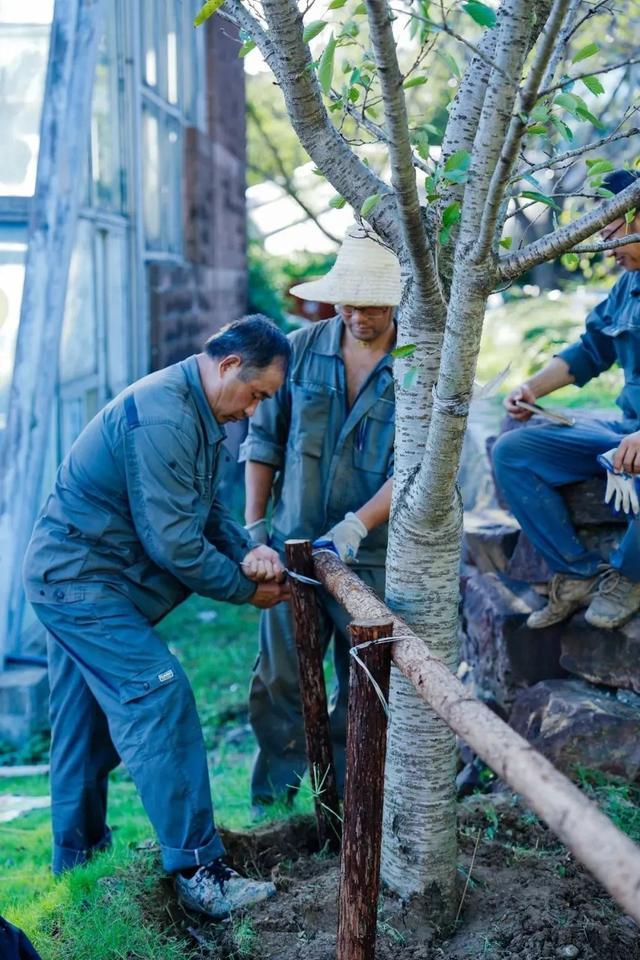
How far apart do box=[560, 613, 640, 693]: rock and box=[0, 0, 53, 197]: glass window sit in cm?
383

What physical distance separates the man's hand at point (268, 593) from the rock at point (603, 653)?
135 cm

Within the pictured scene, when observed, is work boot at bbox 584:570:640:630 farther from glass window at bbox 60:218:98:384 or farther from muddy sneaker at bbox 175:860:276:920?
glass window at bbox 60:218:98:384

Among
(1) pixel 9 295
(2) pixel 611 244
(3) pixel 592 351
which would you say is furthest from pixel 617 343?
(1) pixel 9 295

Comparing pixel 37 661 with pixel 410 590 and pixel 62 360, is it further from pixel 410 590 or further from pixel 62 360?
pixel 410 590

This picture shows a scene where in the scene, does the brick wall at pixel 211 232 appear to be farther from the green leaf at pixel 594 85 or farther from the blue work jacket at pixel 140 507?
the green leaf at pixel 594 85

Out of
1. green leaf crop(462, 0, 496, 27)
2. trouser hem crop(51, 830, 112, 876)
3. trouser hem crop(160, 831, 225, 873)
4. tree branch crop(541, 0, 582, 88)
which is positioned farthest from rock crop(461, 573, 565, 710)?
green leaf crop(462, 0, 496, 27)

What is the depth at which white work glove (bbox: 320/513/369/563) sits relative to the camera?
152 inches

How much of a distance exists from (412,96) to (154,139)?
8.56 metres

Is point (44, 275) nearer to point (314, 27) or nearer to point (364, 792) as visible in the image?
point (314, 27)

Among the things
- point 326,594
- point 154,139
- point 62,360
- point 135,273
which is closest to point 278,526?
point 326,594

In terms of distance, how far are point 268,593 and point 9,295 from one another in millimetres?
2931

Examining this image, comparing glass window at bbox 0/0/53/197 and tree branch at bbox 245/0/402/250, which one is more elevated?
glass window at bbox 0/0/53/197

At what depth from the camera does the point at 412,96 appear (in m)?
16.1

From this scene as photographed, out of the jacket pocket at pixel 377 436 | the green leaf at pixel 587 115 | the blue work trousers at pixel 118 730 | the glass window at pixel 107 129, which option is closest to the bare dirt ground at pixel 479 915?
the blue work trousers at pixel 118 730
